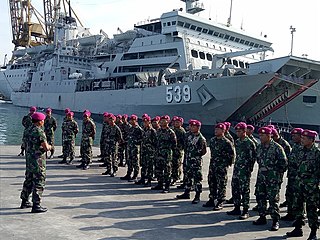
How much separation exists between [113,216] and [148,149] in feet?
7.89

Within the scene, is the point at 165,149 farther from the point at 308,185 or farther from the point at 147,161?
the point at 308,185

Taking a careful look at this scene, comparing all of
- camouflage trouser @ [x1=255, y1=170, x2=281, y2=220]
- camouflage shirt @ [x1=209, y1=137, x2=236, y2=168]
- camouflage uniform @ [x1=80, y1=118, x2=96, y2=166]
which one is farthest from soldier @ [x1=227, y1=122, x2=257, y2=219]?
camouflage uniform @ [x1=80, y1=118, x2=96, y2=166]

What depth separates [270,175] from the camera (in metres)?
5.26

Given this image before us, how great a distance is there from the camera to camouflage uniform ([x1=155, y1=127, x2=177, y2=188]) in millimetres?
7148

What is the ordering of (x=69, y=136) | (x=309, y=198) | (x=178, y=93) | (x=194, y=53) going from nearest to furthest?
(x=309, y=198), (x=69, y=136), (x=178, y=93), (x=194, y=53)

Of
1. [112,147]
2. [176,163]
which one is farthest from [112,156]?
[176,163]

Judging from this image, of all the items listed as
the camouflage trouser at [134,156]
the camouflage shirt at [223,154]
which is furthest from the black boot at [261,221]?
the camouflage trouser at [134,156]

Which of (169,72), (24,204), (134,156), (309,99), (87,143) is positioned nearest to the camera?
(24,204)

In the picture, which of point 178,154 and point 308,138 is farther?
point 178,154

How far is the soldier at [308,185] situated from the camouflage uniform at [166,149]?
263 centimetres

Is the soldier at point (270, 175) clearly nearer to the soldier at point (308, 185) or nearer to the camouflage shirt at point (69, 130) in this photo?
the soldier at point (308, 185)

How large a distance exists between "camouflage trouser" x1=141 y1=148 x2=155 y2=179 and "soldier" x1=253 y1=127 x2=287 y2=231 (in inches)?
107

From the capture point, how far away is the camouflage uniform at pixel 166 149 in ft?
23.5

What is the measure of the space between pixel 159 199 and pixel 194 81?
13.9 m
